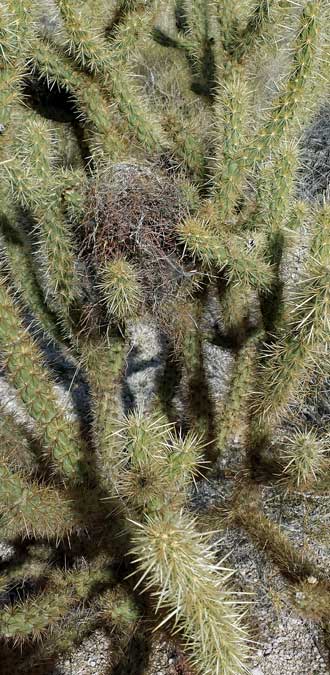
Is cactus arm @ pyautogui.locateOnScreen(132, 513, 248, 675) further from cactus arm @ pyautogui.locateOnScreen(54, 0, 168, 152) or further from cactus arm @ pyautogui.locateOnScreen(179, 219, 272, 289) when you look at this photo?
cactus arm @ pyautogui.locateOnScreen(54, 0, 168, 152)

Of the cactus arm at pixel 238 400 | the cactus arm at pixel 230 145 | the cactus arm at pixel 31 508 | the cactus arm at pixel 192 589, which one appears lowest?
the cactus arm at pixel 238 400

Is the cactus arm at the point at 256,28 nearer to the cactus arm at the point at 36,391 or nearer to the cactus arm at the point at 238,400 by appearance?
the cactus arm at the point at 238,400

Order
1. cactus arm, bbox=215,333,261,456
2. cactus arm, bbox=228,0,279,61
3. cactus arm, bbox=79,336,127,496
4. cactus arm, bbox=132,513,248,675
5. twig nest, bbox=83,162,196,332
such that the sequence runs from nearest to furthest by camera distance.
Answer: cactus arm, bbox=132,513,248,675 < twig nest, bbox=83,162,196,332 < cactus arm, bbox=79,336,127,496 < cactus arm, bbox=215,333,261,456 < cactus arm, bbox=228,0,279,61

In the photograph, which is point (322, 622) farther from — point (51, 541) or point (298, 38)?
point (298, 38)

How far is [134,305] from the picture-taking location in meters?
2.75

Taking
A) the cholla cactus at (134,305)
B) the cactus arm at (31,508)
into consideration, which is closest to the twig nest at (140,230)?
the cholla cactus at (134,305)

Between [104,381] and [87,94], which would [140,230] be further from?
[87,94]

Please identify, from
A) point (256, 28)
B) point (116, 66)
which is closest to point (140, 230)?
point (116, 66)

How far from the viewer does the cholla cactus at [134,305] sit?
257 cm

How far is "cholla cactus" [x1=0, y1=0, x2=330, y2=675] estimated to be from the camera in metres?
2.57

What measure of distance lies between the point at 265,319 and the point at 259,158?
34.5 inches

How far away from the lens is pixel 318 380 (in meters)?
3.36

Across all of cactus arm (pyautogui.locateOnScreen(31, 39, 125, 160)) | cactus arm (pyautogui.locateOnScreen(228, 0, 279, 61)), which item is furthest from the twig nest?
cactus arm (pyautogui.locateOnScreen(228, 0, 279, 61))

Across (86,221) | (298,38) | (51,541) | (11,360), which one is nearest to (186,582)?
(11,360)
